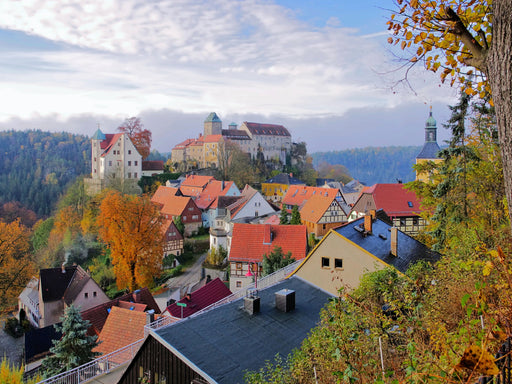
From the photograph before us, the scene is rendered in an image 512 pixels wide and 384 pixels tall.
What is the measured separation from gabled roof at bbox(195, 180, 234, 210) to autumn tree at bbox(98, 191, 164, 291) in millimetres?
19451

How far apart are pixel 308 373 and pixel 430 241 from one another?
16.9 m

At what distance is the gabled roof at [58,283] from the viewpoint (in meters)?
29.9

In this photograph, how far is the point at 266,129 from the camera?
99.3 metres

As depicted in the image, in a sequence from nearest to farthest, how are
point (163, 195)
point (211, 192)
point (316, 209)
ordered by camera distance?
point (316, 209), point (163, 195), point (211, 192)

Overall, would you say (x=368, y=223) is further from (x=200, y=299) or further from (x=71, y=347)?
(x=71, y=347)

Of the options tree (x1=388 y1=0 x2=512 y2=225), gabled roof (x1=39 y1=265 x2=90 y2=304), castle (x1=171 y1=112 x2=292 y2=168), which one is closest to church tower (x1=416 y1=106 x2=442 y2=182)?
gabled roof (x1=39 y1=265 x2=90 y2=304)

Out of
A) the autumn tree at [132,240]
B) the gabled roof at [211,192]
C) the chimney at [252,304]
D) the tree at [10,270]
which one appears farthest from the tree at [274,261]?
the gabled roof at [211,192]

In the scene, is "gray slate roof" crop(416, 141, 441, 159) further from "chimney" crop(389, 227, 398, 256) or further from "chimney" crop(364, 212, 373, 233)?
"chimney" crop(389, 227, 398, 256)

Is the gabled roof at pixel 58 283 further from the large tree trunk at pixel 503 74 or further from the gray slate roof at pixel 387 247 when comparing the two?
the large tree trunk at pixel 503 74

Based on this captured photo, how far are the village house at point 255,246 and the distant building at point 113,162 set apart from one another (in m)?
34.5

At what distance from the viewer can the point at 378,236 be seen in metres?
16.9

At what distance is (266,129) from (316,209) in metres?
61.7

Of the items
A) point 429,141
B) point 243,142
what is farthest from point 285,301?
point 243,142

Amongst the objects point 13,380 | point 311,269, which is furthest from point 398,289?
point 13,380
